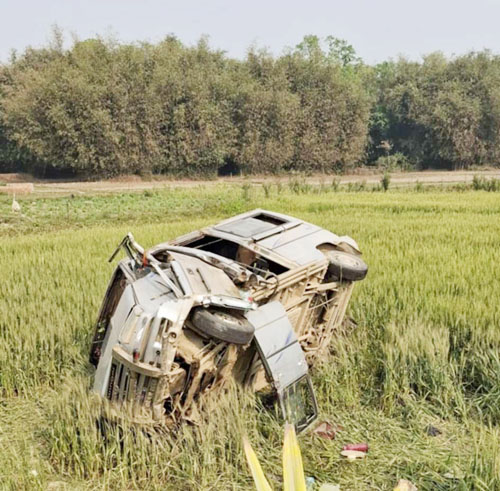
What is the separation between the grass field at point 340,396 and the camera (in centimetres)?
288

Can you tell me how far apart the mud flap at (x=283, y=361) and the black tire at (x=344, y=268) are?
0.82 metres

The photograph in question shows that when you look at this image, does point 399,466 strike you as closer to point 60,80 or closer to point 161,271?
point 161,271

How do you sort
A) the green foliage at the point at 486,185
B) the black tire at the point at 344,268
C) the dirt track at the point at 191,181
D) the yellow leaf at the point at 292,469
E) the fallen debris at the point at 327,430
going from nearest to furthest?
the yellow leaf at the point at 292,469, the fallen debris at the point at 327,430, the black tire at the point at 344,268, the green foliage at the point at 486,185, the dirt track at the point at 191,181

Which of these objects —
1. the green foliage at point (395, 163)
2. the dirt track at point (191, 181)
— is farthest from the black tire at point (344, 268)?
the green foliage at point (395, 163)

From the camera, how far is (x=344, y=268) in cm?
403

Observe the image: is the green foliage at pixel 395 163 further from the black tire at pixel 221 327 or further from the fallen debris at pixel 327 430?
the black tire at pixel 221 327

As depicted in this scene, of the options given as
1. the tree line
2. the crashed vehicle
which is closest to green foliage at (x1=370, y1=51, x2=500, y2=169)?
the tree line

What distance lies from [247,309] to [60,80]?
75.0 ft

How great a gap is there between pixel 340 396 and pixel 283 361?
0.70 metres

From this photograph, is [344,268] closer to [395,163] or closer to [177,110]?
[177,110]

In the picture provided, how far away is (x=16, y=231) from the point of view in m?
11.6

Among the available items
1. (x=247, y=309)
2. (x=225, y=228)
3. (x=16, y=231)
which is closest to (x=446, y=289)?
(x=225, y=228)

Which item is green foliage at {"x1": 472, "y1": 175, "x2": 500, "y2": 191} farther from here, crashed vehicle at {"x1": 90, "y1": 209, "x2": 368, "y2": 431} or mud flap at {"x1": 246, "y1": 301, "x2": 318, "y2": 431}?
mud flap at {"x1": 246, "y1": 301, "x2": 318, "y2": 431}

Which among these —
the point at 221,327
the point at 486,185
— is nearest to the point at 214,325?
the point at 221,327
